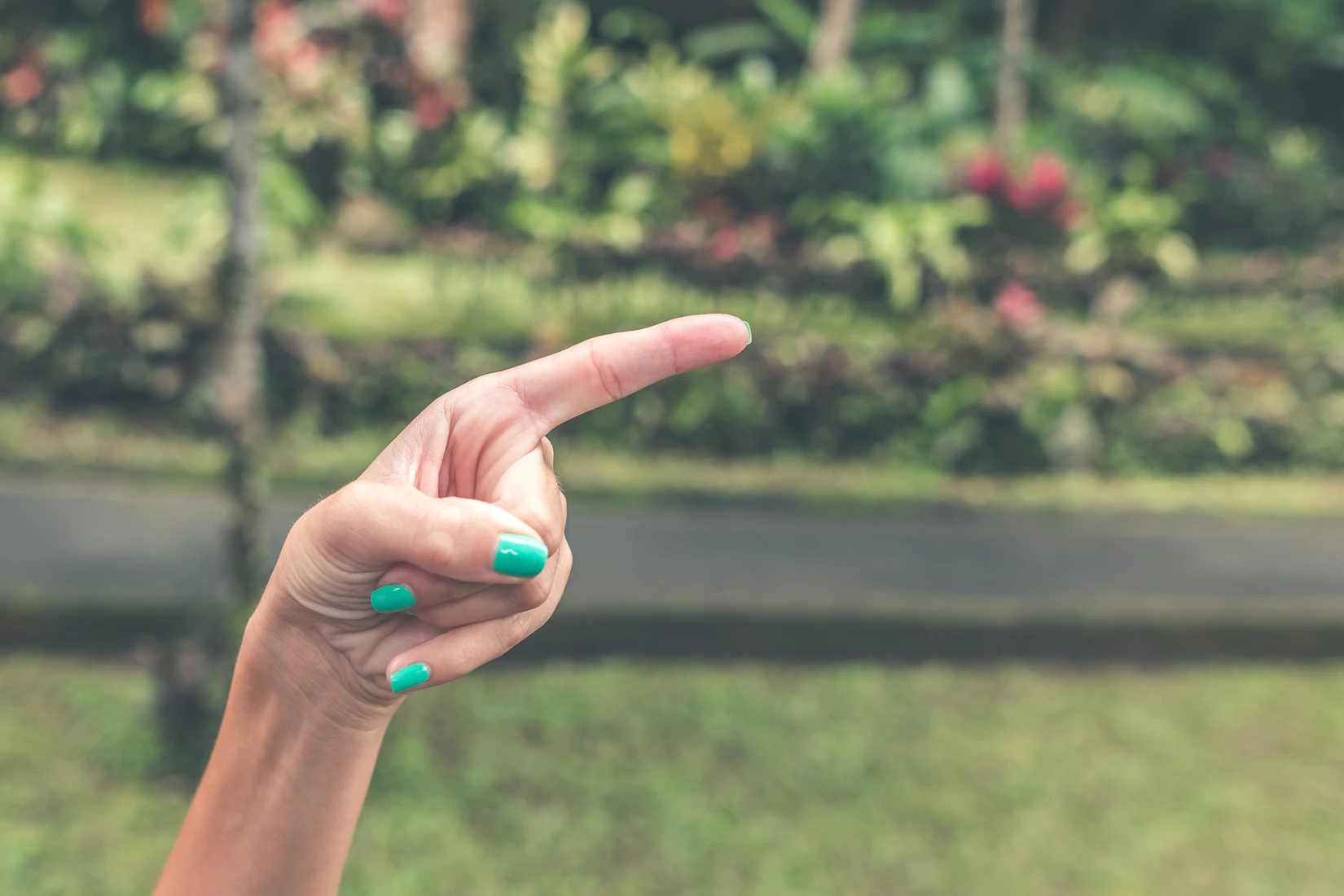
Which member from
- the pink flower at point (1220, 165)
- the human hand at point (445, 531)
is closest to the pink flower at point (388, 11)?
the human hand at point (445, 531)

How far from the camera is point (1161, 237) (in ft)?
22.2

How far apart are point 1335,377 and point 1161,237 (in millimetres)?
1370

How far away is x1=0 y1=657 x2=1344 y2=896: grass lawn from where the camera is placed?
2924 mm

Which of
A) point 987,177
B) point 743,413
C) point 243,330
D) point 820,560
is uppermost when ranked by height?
point 243,330

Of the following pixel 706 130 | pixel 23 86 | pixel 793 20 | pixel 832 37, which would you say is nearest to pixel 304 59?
pixel 23 86

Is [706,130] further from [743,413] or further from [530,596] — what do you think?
[530,596]

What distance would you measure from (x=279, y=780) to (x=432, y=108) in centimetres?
629

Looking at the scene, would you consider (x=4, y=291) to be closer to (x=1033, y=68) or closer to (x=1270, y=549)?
(x=1270, y=549)

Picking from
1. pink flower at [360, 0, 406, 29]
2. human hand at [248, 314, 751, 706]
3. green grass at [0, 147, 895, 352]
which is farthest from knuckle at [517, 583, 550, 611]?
pink flower at [360, 0, 406, 29]

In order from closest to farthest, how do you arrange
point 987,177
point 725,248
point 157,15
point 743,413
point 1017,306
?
1. point 743,413
2. point 1017,306
3. point 725,248
4. point 987,177
5. point 157,15

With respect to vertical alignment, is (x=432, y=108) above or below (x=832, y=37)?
below

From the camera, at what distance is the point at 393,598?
106 centimetres

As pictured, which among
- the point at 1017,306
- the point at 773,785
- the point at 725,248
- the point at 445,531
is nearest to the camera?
the point at 445,531

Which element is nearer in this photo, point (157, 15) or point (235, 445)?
point (235, 445)
